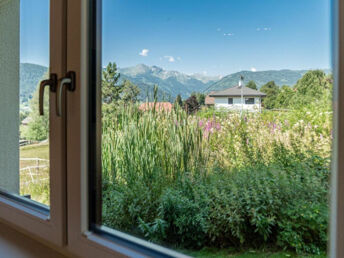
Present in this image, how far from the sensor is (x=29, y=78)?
1206 millimetres

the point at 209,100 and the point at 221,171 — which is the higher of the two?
the point at 209,100

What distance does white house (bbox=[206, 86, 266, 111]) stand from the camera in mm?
744

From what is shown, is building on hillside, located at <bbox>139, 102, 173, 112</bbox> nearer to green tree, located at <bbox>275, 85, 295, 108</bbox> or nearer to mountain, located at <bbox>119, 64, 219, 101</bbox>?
mountain, located at <bbox>119, 64, 219, 101</bbox>

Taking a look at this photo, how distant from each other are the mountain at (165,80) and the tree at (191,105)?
0.06 feet

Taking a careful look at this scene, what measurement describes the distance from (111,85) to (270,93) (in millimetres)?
491

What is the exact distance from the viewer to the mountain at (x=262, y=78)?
0.67 m

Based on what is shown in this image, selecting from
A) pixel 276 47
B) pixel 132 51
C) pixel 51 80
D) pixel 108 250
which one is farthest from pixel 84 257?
pixel 276 47

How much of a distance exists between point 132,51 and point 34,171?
61 centimetres

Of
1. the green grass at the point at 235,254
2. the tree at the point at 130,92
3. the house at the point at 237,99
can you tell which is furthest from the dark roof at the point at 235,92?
the green grass at the point at 235,254

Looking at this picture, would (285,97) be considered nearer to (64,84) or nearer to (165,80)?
(165,80)

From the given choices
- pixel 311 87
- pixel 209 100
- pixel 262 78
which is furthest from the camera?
pixel 209 100

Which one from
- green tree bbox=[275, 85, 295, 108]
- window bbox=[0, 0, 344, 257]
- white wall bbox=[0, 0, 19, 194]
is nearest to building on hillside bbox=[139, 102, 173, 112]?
window bbox=[0, 0, 344, 257]

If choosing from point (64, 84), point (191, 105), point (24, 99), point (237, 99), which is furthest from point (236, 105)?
point (24, 99)

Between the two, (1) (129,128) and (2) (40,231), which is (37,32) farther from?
(2) (40,231)
